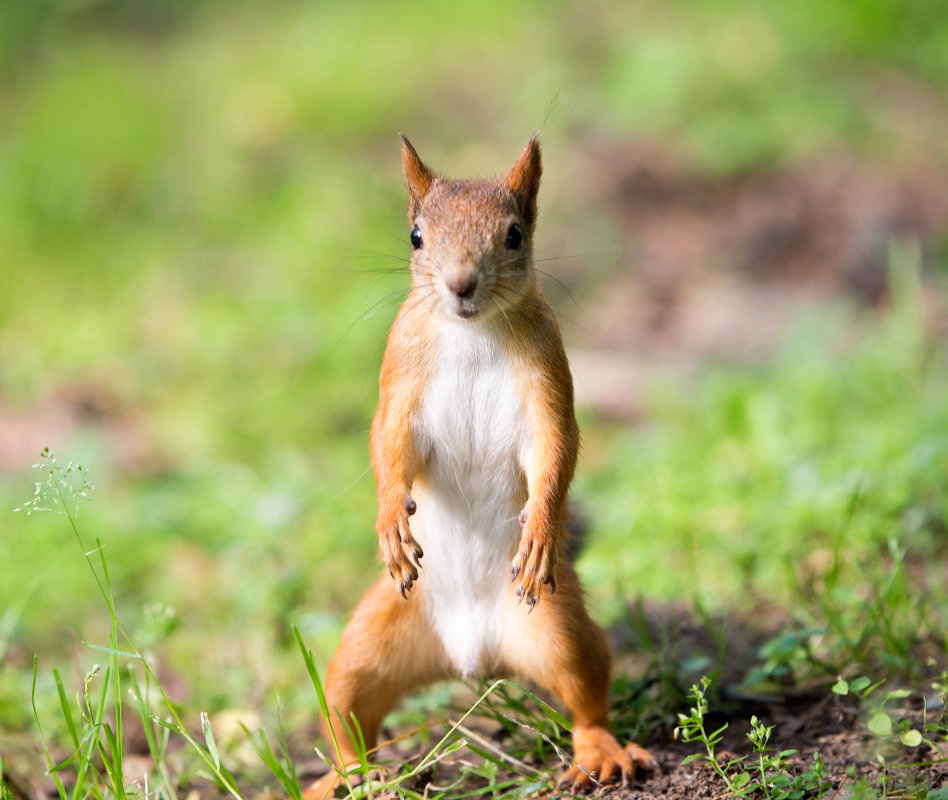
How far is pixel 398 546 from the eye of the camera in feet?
7.07

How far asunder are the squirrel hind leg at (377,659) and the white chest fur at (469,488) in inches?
1.7

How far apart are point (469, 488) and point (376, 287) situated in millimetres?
3705

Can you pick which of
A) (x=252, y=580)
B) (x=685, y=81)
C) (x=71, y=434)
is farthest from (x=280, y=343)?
(x=685, y=81)

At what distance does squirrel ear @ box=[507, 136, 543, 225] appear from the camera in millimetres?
2314

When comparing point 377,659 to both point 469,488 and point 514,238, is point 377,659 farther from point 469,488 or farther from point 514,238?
point 514,238

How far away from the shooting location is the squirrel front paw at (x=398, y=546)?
2156mm

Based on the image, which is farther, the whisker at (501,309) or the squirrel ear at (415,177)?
the squirrel ear at (415,177)

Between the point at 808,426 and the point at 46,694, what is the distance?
9.14 feet

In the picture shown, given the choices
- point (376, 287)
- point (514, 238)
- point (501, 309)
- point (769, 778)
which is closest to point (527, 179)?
point (514, 238)

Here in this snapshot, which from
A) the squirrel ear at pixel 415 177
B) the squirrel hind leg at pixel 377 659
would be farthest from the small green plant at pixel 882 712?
the squirrel ear at pixel 415 177

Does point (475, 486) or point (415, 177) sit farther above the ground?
point (415, 177)

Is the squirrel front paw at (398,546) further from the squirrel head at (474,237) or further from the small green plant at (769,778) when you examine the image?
the small green plant at (769,778)

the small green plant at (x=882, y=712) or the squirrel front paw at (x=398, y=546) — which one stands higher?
the squirrel front paw at (x=398, y=546)

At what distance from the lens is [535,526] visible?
214 cm
